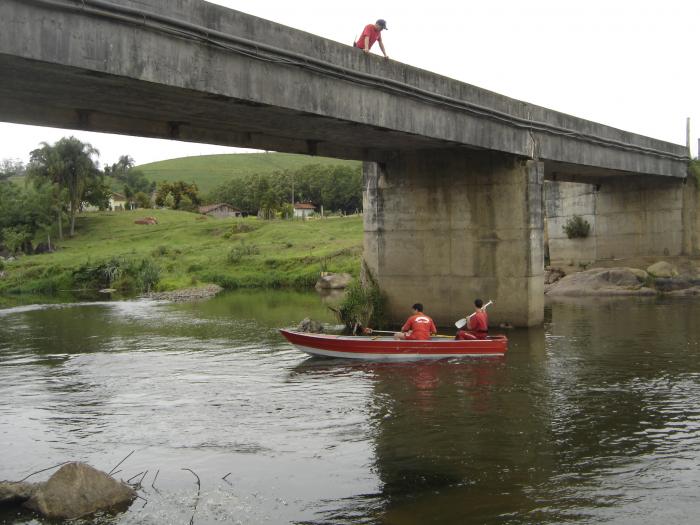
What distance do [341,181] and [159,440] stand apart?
97.0m

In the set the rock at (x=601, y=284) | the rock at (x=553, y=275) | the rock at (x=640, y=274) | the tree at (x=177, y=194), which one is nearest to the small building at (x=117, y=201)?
the tree at (x=177, y=194)

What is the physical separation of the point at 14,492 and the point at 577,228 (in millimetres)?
36625

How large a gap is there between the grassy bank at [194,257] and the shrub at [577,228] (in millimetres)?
15599

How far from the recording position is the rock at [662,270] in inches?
1449

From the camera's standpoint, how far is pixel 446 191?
24500 millimetres

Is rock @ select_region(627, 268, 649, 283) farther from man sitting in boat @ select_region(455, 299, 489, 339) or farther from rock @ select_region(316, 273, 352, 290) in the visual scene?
man sitting in boat @ select_region(455, 299, 489, 339)

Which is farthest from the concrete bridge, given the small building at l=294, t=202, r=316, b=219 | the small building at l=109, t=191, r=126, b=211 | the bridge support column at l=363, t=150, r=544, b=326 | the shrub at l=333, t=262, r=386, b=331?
the small building at l=109, t=191, r=126, b=211

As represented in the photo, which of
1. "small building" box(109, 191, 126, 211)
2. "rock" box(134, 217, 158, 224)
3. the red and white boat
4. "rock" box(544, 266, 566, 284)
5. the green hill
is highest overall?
the green hill

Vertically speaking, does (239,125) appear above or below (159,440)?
above

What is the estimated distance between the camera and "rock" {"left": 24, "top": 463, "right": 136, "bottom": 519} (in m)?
9.02

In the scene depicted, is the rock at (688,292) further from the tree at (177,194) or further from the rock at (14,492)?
the tree at (177,194)

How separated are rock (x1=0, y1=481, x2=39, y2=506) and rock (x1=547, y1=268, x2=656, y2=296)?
31.6 m

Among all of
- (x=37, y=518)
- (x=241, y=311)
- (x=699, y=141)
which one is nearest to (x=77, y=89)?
(x=37, y=518)

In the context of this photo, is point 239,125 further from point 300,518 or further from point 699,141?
point 699,141
